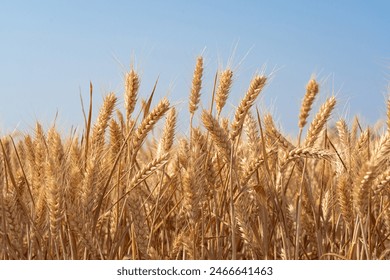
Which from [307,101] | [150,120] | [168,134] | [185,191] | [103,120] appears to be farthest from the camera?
[307,101]

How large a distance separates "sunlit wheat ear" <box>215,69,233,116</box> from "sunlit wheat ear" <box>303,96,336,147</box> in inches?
18.0

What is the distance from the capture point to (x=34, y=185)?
2.71 metres

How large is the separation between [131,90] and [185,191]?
68 cm

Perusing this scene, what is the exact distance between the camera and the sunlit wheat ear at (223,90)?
10.2ft

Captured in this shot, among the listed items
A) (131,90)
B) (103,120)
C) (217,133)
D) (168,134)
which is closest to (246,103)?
(217,133)

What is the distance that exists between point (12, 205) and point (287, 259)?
1.20 metres

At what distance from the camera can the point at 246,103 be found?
2.77m

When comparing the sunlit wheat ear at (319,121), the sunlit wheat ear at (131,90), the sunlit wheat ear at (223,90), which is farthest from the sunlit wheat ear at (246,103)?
the sunlit wheat ear at (131,90)

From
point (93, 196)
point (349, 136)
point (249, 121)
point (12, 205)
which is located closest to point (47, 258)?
point (12, 205)

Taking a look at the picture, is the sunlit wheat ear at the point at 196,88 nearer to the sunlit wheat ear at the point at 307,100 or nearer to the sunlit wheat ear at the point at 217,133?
the sunlit wheat ear at the point at 307,100

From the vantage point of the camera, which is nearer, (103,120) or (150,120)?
(150,120)

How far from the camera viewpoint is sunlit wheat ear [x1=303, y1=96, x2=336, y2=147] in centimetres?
301

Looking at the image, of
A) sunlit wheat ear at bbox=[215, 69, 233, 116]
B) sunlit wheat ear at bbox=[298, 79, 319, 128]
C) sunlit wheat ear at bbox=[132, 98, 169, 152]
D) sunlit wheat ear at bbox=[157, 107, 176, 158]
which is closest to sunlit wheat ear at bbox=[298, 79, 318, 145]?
sunlit wheat ear at bbox=[298, 79, 319, 128]

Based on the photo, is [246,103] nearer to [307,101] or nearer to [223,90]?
[223,90]
